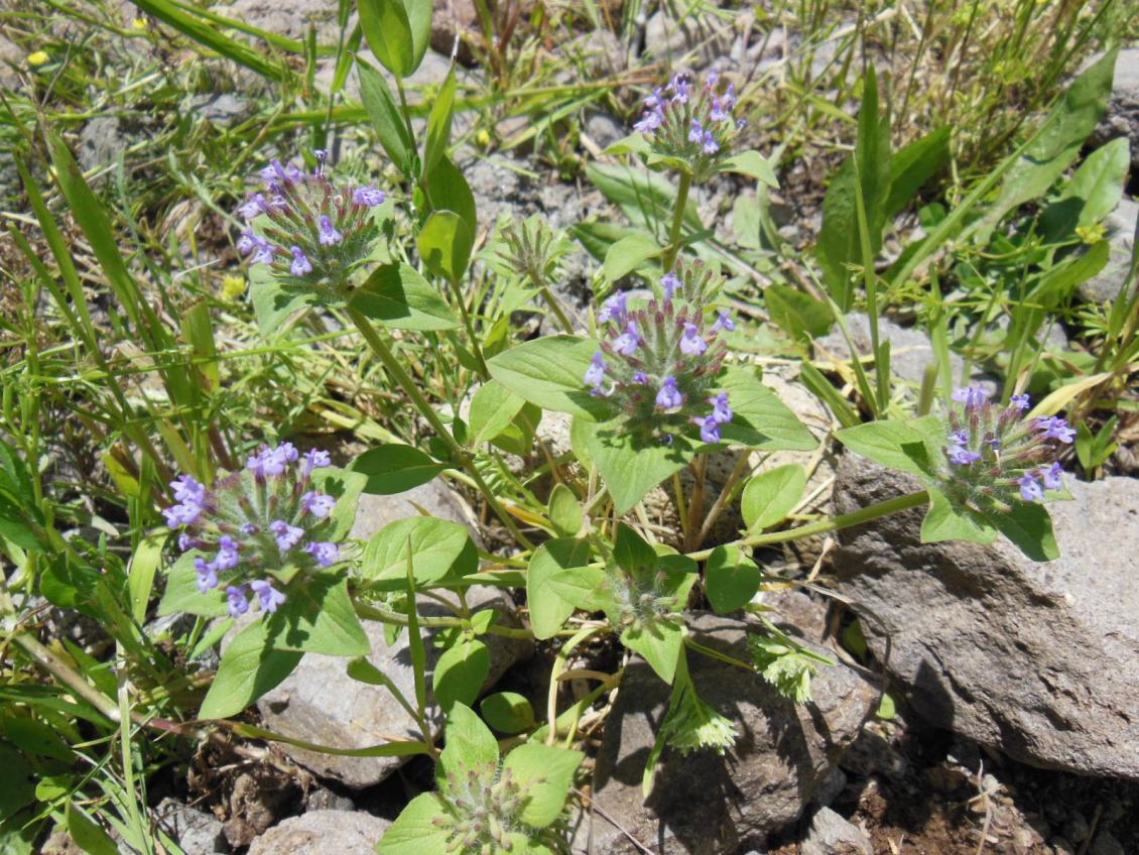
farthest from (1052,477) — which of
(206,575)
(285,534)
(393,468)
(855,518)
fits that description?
(206,575)

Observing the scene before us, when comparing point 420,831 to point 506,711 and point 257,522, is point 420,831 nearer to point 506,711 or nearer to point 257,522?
point 506,711

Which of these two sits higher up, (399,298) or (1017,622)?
(399,298)

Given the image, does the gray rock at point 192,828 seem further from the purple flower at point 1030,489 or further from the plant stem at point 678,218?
the purple flower at point 1030,489

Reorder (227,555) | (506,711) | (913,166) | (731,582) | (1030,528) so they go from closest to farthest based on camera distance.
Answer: (227,555)
(1030,528)
(731,582)
(506,711)
(913,166)

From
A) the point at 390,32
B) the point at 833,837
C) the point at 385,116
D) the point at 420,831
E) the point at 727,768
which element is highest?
the point at 390,32

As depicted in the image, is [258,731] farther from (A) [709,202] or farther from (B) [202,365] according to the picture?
(A) [709,202]

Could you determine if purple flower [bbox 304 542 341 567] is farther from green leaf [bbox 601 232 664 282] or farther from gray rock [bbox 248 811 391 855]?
green leaf [bbox 601 232 664 282]
